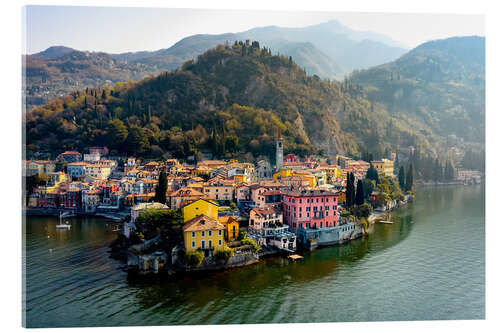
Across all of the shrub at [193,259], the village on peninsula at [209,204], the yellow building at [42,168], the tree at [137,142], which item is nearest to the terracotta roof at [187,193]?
the village on peninsula at [209,204]

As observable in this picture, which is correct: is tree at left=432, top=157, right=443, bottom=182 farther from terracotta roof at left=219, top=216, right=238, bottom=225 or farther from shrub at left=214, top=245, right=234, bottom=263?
shrub at left=214, top=245, right=234, bottom=263

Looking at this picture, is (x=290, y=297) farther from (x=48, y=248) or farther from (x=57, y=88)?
(x=57, y=88)

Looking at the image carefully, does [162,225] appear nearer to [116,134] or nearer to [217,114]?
[116,134]

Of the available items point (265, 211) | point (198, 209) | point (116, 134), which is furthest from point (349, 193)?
point (116, 134)

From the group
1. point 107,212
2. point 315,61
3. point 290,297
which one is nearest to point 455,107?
point 315,61

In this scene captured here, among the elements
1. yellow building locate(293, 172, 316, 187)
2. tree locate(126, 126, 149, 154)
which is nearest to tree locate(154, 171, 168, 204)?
yellow building locate(293, 172, 316, 187)

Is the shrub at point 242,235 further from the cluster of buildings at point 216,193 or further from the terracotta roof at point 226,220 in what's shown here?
the terracotta roof at point 226,220
